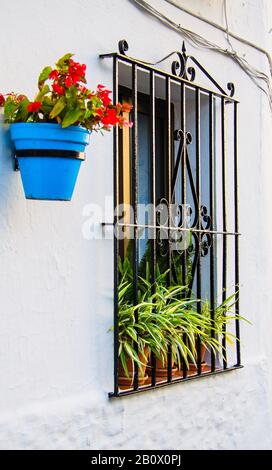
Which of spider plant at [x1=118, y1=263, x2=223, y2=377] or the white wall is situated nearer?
the white wall

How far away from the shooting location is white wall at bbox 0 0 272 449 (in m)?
3.81

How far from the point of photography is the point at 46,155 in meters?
3.62

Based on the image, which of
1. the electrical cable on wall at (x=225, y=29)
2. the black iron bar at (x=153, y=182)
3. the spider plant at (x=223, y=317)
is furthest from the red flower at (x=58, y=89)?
the spider plant at (x=223, y=317)

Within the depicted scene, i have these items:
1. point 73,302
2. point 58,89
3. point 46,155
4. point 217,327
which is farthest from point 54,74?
point 217,327

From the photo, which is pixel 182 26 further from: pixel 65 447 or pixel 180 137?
pixel 65 447

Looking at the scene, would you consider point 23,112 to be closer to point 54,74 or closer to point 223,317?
point 54,74

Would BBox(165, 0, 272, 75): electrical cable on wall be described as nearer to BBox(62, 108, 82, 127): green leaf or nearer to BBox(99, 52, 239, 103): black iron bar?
BBox(99, 52, 239, 103): black iron bar

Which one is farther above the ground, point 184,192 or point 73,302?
point 184,192

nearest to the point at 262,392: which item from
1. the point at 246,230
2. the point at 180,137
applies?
the point at 246,230

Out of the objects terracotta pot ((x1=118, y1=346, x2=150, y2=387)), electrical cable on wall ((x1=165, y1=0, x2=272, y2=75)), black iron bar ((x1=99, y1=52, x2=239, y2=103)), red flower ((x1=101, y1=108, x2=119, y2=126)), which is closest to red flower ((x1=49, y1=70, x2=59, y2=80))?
red flower ((x1=101, y1=108, x2=119, y2=126))

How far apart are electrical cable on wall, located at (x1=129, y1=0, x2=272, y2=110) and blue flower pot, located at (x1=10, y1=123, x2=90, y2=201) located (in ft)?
4.68

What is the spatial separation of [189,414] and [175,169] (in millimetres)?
1399

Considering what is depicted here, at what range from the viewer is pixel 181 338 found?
5.06m

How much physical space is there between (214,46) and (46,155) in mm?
2435
